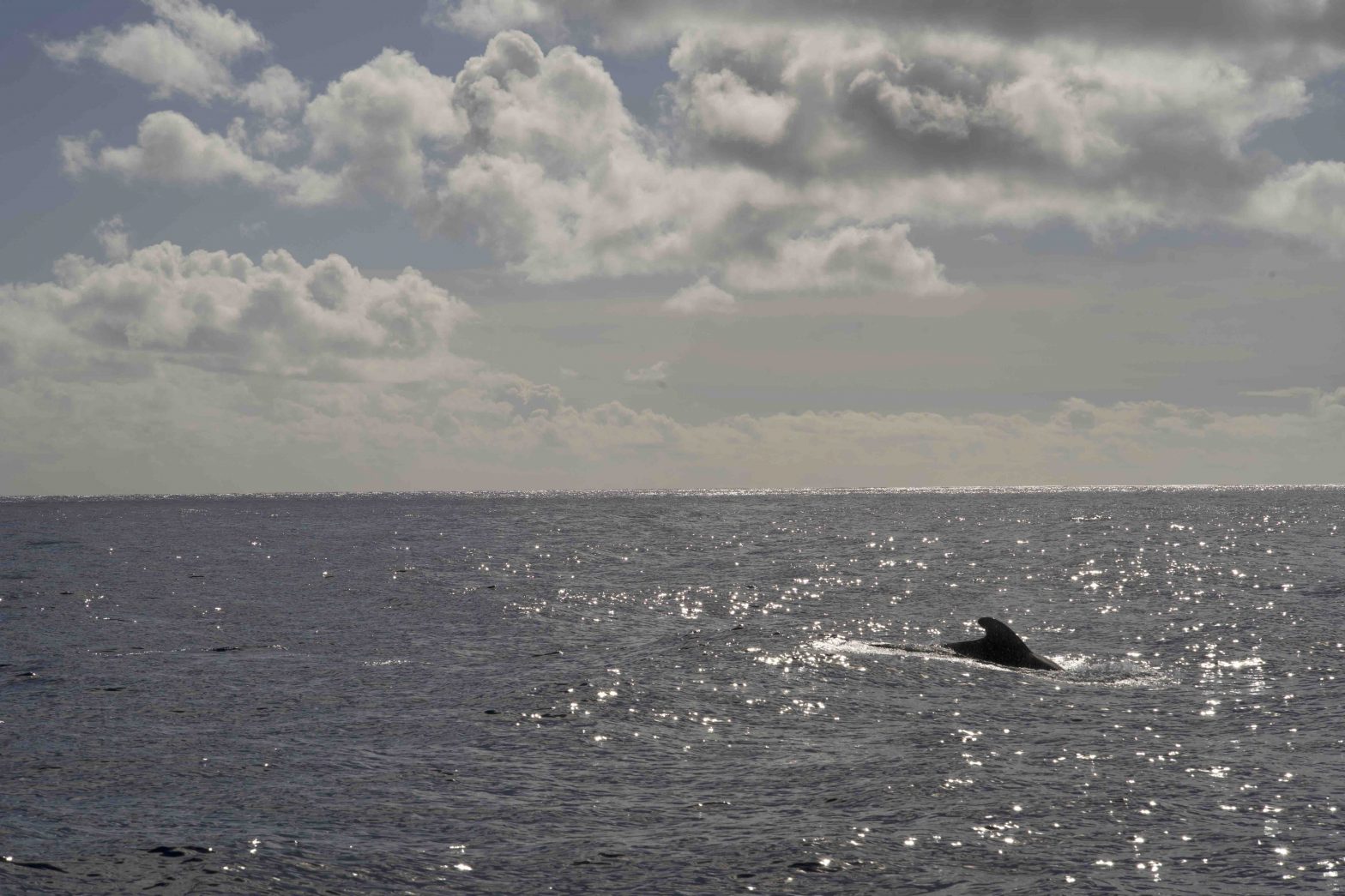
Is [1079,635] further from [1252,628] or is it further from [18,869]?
[18,869]

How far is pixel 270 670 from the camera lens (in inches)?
1245

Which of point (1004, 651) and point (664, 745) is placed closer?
point (664, 745)

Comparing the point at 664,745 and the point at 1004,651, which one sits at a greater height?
the point at 1004,651

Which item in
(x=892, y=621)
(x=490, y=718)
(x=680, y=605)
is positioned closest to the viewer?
(x=490, y=718)

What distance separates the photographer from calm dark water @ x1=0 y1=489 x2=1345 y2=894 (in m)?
15.2

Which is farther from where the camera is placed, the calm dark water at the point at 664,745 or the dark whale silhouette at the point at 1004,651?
the dark whale silhouette at the point at 1004,651

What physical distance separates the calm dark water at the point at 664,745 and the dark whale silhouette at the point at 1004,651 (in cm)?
100

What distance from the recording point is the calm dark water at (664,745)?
50.0 ft

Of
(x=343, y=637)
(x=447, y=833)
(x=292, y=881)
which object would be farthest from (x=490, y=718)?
(x=343, y=637)

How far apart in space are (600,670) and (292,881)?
17410 mm

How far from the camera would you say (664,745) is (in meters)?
22.5

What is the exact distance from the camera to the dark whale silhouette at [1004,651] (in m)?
32.7

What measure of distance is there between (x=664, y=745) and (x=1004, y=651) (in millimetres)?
14433

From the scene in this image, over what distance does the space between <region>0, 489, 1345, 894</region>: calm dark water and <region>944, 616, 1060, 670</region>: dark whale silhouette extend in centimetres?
100
